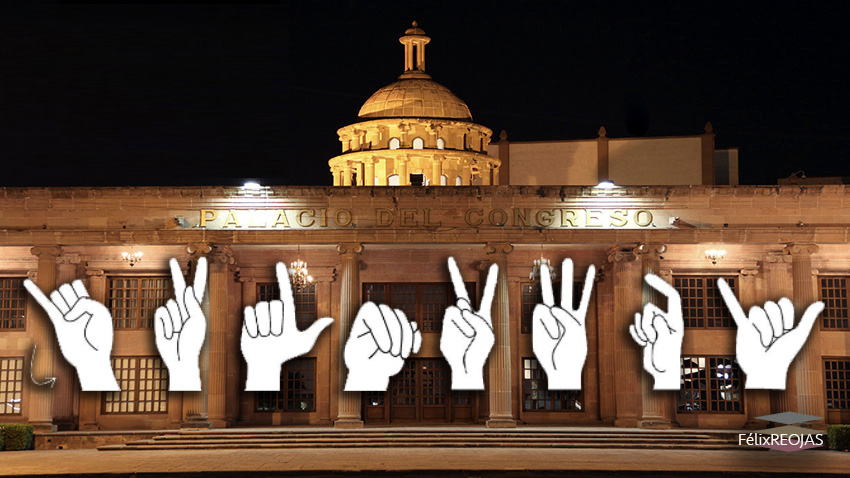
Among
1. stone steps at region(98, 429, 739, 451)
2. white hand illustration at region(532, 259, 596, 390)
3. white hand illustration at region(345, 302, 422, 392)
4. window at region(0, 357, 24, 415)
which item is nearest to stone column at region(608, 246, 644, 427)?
white hand illustration at region(532, 259, 596, 390)

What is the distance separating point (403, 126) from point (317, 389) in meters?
16.9

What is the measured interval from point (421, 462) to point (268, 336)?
11545 mm

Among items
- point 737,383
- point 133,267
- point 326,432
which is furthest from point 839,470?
point 133,267

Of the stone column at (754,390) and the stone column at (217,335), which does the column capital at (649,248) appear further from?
the stone column at (217,335)

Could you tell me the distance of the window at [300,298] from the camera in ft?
143

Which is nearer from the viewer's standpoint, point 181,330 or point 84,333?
point 181,330

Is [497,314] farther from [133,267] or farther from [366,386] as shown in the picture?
[133,267]

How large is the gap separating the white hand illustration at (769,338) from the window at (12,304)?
26.4 meters

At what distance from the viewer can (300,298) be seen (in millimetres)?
43719

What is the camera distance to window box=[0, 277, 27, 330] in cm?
4225

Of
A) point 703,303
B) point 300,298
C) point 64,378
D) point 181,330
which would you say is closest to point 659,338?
point 703,303

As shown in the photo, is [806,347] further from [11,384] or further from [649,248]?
[11,384]

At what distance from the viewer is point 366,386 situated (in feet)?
131

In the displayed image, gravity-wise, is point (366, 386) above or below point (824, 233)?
below
